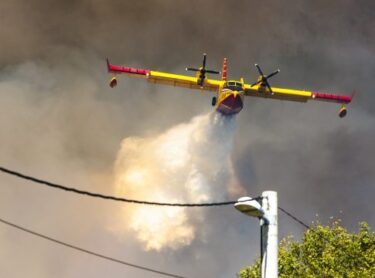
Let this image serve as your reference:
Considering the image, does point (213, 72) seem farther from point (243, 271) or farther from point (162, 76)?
point (243, 271)

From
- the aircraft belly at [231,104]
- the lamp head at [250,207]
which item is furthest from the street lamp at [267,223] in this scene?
the aircraft belly at [231,104]

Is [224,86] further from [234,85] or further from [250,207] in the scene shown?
[250,207]

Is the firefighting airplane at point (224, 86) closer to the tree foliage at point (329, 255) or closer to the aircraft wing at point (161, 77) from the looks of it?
the aircraft wing at point (161, 77)

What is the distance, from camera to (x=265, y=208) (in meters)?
11.0

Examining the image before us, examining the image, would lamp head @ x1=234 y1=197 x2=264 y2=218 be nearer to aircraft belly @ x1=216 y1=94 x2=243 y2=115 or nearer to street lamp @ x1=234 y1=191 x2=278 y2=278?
street lamp @ x1=234 y1=191 x2=278 y2=278

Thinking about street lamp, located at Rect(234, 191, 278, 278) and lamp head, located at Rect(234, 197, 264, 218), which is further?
lamp head, located at Rect(234, 197, 264, 218)

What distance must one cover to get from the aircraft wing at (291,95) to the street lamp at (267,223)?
59.7 m

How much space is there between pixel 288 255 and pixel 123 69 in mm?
37862

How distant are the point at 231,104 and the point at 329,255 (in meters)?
27.8

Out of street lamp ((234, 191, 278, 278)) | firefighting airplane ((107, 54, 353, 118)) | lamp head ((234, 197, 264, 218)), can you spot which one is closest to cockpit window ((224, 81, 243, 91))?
firefighting airplane ((107, 54, 353, 118))

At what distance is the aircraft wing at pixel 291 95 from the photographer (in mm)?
70062

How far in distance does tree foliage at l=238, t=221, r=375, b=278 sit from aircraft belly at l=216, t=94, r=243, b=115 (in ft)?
75.3

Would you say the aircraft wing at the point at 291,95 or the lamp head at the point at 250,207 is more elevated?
the aircraft wing at the point at 291,95

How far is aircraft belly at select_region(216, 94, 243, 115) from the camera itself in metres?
63.7
